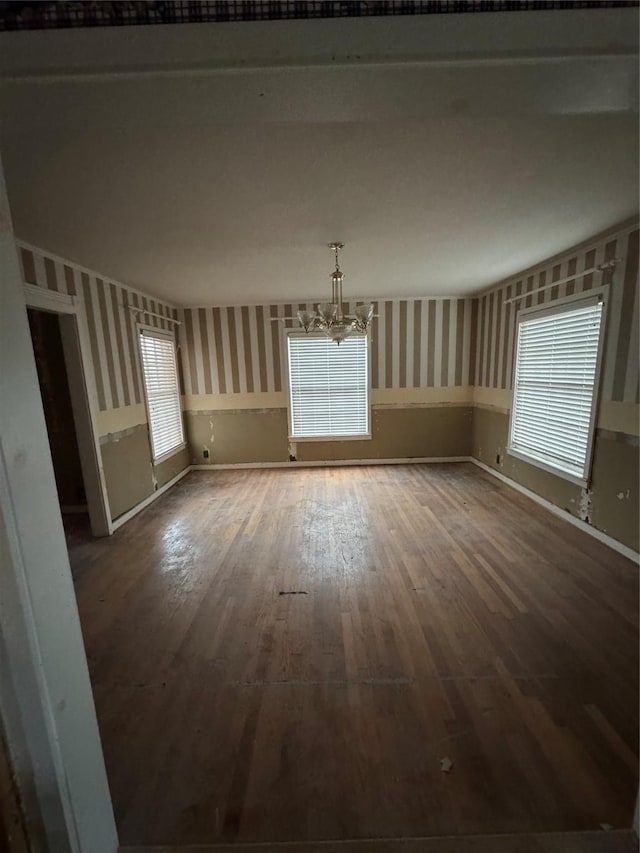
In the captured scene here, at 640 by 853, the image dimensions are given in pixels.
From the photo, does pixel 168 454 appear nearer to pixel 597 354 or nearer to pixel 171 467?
pixel 171 467

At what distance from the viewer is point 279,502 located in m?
4.02

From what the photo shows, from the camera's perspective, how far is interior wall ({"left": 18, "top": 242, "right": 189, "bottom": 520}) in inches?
117

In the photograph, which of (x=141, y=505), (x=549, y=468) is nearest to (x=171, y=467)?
(x=141, y=505)

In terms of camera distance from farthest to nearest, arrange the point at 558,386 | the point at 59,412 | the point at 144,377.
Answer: the point at 144,377, the point at 59,412, the point at 558,386

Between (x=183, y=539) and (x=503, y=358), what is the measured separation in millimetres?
4390

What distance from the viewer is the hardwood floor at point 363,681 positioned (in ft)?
3.75

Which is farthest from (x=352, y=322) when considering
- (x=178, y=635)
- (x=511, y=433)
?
(x=178, y=635)

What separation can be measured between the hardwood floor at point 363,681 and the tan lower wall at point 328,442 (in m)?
2.29

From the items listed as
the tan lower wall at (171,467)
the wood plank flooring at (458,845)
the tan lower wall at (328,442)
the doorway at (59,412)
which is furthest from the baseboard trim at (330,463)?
the wood plank flooring at (458,845)

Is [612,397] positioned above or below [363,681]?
above

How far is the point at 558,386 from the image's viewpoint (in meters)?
3.37

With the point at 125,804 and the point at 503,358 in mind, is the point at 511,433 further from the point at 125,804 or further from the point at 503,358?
the point at 125,804

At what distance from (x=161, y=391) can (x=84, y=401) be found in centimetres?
154

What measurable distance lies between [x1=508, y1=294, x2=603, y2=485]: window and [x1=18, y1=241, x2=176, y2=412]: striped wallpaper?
15.1ft
